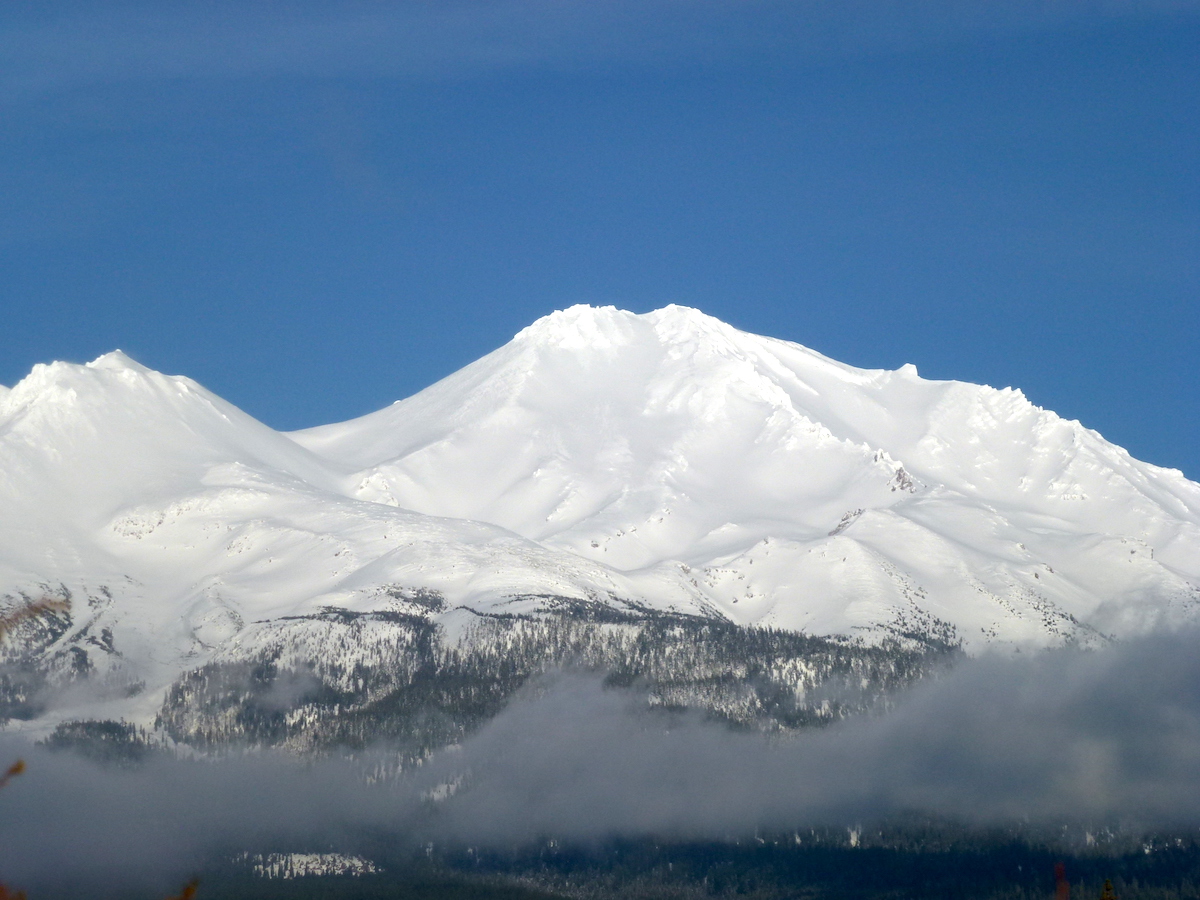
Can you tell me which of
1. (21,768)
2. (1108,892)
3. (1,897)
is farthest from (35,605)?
(1108,892)

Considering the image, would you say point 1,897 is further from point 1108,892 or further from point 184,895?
point 1108,892

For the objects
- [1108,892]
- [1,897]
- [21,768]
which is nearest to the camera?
[1,897]

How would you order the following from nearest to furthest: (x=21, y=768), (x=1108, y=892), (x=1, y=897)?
(x=1, y=897)
(x=21, y=768)
(x=1108, y=892)

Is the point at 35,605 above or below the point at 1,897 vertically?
above

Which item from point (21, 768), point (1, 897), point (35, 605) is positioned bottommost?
point (1, 897)

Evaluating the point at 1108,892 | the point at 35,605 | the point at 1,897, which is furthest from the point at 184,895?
the point at 1108,892

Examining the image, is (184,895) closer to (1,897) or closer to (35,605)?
(1,897)

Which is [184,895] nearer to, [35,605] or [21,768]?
[21,768]

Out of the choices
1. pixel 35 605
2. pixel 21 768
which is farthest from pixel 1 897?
pixel 35 605

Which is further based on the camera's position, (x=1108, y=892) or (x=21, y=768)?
(x=1108, y=892)
